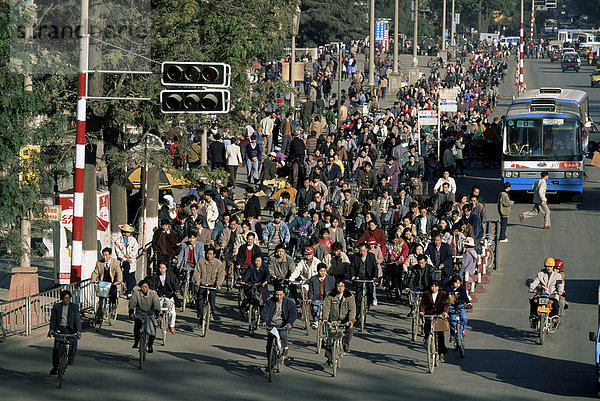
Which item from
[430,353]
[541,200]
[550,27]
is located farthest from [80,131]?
[550,27]

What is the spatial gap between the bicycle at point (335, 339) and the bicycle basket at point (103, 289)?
469 cm

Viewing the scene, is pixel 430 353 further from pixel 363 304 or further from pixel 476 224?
pixel 476 224

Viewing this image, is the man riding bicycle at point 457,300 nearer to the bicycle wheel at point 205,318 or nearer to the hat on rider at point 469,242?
the hat on rider at point 469,242

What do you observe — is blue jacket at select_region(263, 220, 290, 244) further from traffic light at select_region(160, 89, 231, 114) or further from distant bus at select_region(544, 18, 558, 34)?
distant bus at select_region(544, 18, 558, 34)

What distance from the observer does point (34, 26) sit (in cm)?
2400

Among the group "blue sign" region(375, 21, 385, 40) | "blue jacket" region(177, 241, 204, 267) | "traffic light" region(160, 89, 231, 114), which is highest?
"blue sign" region(375, 21, 385, 40)

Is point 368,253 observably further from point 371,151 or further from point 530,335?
point 371,151

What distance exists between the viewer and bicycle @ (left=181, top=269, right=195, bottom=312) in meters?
23.4

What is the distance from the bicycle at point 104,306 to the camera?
71.8 feet

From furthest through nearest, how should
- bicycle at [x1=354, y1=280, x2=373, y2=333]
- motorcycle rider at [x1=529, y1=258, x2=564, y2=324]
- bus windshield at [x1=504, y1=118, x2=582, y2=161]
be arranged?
1. bus windshield at [x1=504, y1=118, x2=582, y2=161]
2. bicycle at [x1=354, y1=280, x2=373, y2=333]
3. motorcycle rider at [x1=529, y1=258, x2=564, y2=324]

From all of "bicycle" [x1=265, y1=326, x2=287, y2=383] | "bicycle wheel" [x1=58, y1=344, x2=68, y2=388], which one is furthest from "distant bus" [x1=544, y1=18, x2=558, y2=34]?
"bicycle wheel" [x1=58, y1=344, x2=68, y2=388]

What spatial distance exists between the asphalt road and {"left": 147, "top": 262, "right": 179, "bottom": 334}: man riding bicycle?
1.47 ft

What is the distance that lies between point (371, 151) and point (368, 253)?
579 inches

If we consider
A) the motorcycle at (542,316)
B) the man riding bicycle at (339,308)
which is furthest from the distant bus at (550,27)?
the man riding bicycle at (339,308)
